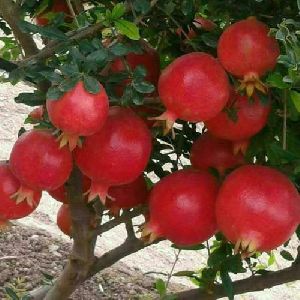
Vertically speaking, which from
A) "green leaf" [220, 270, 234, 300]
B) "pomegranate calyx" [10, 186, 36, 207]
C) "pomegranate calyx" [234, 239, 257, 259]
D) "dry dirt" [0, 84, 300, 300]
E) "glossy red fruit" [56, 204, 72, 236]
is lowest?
"dry dirt" [0, 84, 300, 300]

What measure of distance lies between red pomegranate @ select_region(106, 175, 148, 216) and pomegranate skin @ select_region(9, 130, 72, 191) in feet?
0.60

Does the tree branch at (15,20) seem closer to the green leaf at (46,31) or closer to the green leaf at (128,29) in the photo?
the green leaf at (46,31)

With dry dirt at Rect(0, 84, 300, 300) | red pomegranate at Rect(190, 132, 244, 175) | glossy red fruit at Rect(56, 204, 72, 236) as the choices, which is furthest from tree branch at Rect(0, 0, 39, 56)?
dry dirt at Rect(0, 84, 300, 300)

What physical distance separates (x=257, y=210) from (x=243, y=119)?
0.13 meters

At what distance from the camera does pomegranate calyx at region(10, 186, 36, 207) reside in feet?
3.27

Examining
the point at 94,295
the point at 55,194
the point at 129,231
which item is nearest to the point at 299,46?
the point at 55,194

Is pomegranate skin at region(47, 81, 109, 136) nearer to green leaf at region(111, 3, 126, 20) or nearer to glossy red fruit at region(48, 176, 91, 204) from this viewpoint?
green leaf at region(111, 3, 126, 20)

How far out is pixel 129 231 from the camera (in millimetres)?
1473

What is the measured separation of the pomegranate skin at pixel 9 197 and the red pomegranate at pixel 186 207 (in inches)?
7.3

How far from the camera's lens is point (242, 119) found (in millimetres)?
910

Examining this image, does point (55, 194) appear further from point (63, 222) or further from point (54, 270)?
point (54, 270)

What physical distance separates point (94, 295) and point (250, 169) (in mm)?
2120

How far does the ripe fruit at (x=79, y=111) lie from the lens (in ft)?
2.67

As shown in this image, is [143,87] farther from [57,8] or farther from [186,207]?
[57,8]
